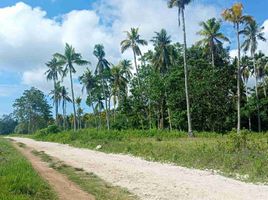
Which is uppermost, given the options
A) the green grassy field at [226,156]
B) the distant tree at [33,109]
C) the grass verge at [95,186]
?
the distant tree at [33,109]

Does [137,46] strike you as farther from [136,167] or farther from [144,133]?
[136,167]

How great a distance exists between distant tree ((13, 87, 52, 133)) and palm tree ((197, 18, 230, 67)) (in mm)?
73166

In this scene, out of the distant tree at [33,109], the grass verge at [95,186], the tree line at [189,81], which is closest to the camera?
the grass verge at [95,186]

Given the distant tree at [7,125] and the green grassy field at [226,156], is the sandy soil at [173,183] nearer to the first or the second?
the green grassy field at [226,156]

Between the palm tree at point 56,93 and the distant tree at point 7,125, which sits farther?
the distant tree at point 7,125

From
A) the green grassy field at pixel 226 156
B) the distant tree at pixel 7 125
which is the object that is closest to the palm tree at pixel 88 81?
the green grassy field at pixel 226 156

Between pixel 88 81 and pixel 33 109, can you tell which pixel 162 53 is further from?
pixel 33 109

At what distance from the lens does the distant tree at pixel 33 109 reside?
12312 centimetres

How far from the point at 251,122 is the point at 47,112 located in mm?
73504

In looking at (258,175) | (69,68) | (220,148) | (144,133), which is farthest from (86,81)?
(258,175)

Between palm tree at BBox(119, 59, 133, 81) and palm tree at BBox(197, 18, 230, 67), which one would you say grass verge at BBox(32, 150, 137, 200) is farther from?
palm tree at BBox(119, 59, 133, 81)

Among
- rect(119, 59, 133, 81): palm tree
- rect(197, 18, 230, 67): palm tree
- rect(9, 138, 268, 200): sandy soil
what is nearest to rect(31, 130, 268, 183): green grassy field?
rect(9, 138, 268, 200): sandy soil

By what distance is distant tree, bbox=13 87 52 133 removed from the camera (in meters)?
123

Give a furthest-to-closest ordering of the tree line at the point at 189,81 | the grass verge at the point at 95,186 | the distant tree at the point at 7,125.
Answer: the distant tree at the point at 7,125, the tree line at the point at 189,81, the grass verge at the point at 95,186
